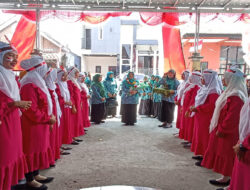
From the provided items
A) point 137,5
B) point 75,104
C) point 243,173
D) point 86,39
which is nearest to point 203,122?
point 243,173

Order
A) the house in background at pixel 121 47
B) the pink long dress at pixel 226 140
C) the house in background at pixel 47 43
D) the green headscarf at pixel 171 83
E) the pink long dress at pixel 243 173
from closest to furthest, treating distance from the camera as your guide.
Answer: the pink long dress at pixel 243 173 < the pink long dress at pixel 226 140 < the green headscarf at pixel 171 83 < the house in background at pixel 47 43 < the house in background at pixel 121 47

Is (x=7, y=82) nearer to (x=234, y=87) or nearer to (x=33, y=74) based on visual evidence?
(x=33, y=74)

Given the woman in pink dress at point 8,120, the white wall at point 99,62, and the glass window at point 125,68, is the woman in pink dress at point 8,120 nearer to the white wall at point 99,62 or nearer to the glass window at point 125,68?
the glass window at point 125,68

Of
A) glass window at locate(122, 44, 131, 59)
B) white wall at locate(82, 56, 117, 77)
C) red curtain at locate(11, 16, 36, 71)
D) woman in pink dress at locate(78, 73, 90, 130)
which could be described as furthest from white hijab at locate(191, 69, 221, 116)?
white wall at locate(82, 56, 117, 77)

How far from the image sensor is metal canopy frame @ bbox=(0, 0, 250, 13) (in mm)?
5738

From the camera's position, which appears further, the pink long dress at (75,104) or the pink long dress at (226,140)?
the pink long dress at (75,104)

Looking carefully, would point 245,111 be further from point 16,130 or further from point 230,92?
point 16,130

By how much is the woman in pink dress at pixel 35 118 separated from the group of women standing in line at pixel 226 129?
6.75 feet

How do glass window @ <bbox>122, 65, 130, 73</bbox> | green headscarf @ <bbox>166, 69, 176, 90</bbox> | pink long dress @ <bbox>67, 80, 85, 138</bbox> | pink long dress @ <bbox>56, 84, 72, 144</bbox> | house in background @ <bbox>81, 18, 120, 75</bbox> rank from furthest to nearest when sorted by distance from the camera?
1. house in background @ <bbox>81, 18, 120, 75</bbox>
2. glass window @ <bbox>122, 65, 130, 73</bbox>
3. green headscarf @ <bbox>166, 69, 176, 90</bbox>
4. pink long dress @ <bbox>67, 80, 85, 138</bbox>
5. pink long dress @ <bbox>56, 84, 72, 144</bbox>

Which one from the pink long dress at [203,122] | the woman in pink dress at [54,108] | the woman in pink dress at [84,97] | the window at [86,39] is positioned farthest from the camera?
the window at [86,39]

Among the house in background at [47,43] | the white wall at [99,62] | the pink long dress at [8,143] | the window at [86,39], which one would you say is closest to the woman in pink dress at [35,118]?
the pink long dress at [8,143]

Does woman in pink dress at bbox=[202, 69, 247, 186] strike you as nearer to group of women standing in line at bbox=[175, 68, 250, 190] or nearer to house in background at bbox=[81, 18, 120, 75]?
group of women standing in line at bbox=[175, 68, 250, 190]

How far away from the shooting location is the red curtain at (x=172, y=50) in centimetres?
700

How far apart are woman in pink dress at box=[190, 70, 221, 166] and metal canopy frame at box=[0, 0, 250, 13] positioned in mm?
2862
